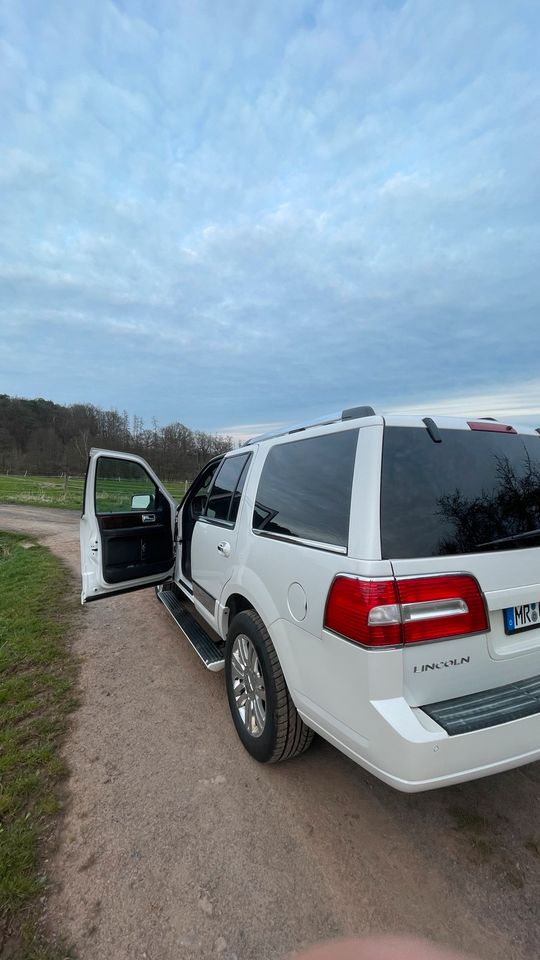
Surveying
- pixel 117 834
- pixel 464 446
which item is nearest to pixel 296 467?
pixel 464 446

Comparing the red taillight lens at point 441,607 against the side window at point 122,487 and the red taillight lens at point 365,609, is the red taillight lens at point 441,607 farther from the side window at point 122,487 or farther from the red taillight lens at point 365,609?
→ the side window at point 122,487

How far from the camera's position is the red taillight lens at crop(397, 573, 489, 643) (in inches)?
65.7

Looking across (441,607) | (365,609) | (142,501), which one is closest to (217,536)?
(142,501)

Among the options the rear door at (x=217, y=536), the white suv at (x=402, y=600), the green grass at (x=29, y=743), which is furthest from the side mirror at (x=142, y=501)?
the white suv at (x=402, y=600)

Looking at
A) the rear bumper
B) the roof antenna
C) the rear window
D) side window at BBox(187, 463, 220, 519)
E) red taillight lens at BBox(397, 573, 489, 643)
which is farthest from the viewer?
side window at BBox(187, 463, 220, 519)

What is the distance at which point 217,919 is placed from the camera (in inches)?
65.7

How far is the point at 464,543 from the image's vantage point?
1.83 m

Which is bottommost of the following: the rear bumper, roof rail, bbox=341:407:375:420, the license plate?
the rear bumper

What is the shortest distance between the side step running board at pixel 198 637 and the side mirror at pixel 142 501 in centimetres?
112

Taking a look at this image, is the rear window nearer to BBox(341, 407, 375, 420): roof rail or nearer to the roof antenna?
the roof antenna

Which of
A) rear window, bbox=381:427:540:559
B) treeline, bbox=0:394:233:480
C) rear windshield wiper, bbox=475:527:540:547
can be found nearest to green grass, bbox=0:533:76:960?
rear window, bbox=381:427:540:559

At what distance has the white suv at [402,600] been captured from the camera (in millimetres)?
1648

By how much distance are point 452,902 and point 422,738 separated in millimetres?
803

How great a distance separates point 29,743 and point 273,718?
1.66m
